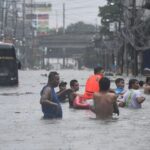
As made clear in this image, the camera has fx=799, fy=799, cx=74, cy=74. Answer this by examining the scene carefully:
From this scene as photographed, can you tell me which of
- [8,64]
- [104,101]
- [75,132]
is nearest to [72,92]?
[104,101]

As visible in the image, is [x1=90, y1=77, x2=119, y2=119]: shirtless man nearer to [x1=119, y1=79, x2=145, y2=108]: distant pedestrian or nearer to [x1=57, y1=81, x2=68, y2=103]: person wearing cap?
[x1=119, y1=79, x2=145, y2=108]: distant pedestrian

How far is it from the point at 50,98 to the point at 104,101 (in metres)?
1.50

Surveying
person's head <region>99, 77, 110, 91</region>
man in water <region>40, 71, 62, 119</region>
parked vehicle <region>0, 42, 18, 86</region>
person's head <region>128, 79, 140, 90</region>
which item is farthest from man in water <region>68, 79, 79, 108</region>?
parked vehicle <region>0, 42, 18, 86</region>

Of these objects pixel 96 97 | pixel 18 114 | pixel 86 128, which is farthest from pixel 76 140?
pixel 18 114

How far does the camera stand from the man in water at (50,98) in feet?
58.6

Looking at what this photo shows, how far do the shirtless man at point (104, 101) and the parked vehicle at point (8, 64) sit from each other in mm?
31675

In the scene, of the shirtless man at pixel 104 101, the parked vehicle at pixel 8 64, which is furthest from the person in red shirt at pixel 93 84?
the parked vehicle at pixel 8 64

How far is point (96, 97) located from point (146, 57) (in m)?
68.5

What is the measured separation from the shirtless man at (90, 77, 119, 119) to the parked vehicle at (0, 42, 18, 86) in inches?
1247

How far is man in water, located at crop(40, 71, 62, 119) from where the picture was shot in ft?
58.6

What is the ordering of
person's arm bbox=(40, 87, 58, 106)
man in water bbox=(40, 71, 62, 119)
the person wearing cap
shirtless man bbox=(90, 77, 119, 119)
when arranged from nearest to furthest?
shirtless man bbox=(90, 77, 119, 119), man in water bbox=(40, 71, 62, 119), person's arm bbox=(40, 87, 58, 106), the person wearing cap

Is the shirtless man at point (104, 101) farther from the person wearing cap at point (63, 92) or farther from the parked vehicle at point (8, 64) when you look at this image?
the parked vehicle at point (8, 64)

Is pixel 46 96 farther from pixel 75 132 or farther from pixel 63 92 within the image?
pixel 63 92

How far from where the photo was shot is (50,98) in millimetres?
18188
